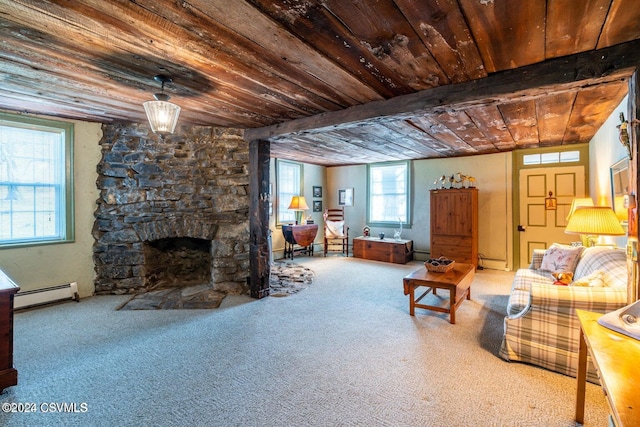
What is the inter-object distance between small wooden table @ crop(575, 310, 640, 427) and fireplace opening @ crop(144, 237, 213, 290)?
3923mm

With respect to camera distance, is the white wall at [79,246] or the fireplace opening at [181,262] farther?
the fireplace opening at [181,262]

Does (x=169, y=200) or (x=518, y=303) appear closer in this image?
(x=518, y=303)

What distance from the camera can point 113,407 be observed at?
1751 millimetres

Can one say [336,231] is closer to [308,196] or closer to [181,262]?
[308,196]

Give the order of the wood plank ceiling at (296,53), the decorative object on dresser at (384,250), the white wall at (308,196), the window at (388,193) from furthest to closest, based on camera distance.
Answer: the window at (388,193) < the white wall at (308,196) < the decorative object on dresser at (384,250) < the wood plank ceiling at (296,53)

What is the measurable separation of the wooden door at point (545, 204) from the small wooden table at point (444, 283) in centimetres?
232

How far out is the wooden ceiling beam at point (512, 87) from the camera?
1.82 m

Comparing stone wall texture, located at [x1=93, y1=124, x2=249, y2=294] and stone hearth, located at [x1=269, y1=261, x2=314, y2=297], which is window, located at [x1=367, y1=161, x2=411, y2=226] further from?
stone wall texture, located at [x1=93, y1=124, x2=249, y2=294]

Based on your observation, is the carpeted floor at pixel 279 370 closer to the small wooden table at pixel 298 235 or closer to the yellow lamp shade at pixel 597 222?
the yellow lamp shade at pixel 597 222

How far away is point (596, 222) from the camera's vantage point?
98.7 inches

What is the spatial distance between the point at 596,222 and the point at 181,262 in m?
4.76

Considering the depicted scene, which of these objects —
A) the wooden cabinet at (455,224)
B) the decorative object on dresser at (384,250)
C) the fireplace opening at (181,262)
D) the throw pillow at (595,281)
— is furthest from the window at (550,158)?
the fireplace opening at (181,262)

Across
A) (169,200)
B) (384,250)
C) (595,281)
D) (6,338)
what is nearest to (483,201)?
(384,250)

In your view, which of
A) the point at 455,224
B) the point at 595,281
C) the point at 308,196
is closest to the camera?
the point at 595,281
